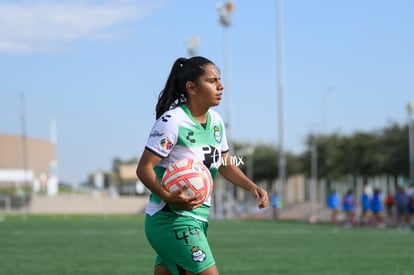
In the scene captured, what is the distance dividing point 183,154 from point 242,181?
0.60 meters

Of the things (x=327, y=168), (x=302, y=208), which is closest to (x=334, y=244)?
Result: (x=302, y=208)

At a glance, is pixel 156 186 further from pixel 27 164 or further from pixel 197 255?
pixel 27 164

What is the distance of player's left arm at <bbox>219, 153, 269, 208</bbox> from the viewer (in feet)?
18.5

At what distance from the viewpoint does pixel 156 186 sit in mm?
5078

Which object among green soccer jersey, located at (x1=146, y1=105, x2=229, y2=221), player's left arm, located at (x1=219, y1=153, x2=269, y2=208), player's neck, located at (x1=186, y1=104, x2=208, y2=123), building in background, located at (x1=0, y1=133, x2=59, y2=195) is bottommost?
building in background, located at (x1=0, y1=133, x2=59, y2=195)

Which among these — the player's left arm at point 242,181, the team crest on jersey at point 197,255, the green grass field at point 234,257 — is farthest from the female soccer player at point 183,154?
the green grass field at point 234,257

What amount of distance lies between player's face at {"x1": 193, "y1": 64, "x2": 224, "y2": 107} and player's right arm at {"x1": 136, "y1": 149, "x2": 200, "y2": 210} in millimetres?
488

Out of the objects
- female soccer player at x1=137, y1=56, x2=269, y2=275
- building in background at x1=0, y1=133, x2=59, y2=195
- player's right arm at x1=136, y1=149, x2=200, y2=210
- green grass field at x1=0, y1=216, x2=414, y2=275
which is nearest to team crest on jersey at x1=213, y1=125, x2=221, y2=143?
female soccer player at x1=137, y1=56, x2=269, y2=275

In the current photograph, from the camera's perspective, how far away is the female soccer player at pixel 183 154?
5160mm

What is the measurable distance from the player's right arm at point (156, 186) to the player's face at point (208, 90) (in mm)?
488

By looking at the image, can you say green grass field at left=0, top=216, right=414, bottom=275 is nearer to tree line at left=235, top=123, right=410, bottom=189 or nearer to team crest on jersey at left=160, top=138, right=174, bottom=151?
team crest on jersey at left=160, top=138, right=174, bottom=151

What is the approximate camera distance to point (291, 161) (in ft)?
328

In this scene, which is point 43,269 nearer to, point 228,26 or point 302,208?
point 228,26

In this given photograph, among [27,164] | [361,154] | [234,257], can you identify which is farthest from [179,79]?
[27,164]
